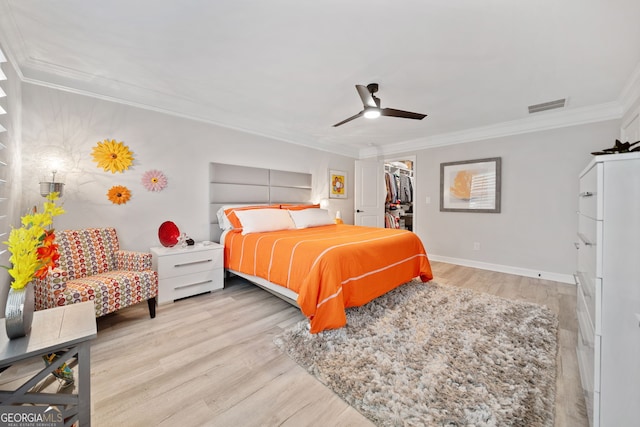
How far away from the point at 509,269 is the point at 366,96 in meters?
3.56

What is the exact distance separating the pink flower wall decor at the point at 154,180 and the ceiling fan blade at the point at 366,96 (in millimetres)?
2499

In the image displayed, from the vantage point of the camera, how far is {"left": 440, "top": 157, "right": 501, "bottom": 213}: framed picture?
13.1 feet

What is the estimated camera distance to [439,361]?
1.69 meters

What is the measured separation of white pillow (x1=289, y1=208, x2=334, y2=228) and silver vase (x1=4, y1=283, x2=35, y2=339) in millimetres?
2716

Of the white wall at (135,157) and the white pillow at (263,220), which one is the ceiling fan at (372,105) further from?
the white wall at (135,157)

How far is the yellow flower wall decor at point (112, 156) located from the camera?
262 cm

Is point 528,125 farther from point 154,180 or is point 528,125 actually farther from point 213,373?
point 154,180

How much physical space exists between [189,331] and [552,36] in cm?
→ 370

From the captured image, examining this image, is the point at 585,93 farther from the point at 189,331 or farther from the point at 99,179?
the point at 99,179

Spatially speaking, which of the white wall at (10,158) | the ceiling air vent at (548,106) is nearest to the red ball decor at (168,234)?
the white wall at (10,158)

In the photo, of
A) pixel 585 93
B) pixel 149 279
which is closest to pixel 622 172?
pixel 585 93

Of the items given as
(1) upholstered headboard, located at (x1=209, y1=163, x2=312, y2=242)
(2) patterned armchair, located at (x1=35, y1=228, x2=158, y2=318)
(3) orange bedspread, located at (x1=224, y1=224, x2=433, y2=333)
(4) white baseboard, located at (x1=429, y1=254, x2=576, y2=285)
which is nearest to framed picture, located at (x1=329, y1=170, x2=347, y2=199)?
(1) upholstered headboard, located at (x1=209, y1=163, x2=312, y2=242)

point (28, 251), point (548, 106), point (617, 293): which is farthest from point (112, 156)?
point (548, 106)

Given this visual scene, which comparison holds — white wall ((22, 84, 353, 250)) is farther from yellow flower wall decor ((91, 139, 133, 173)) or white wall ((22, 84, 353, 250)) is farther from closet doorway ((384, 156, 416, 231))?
closet doorway ((384, 156, 416, 231))
